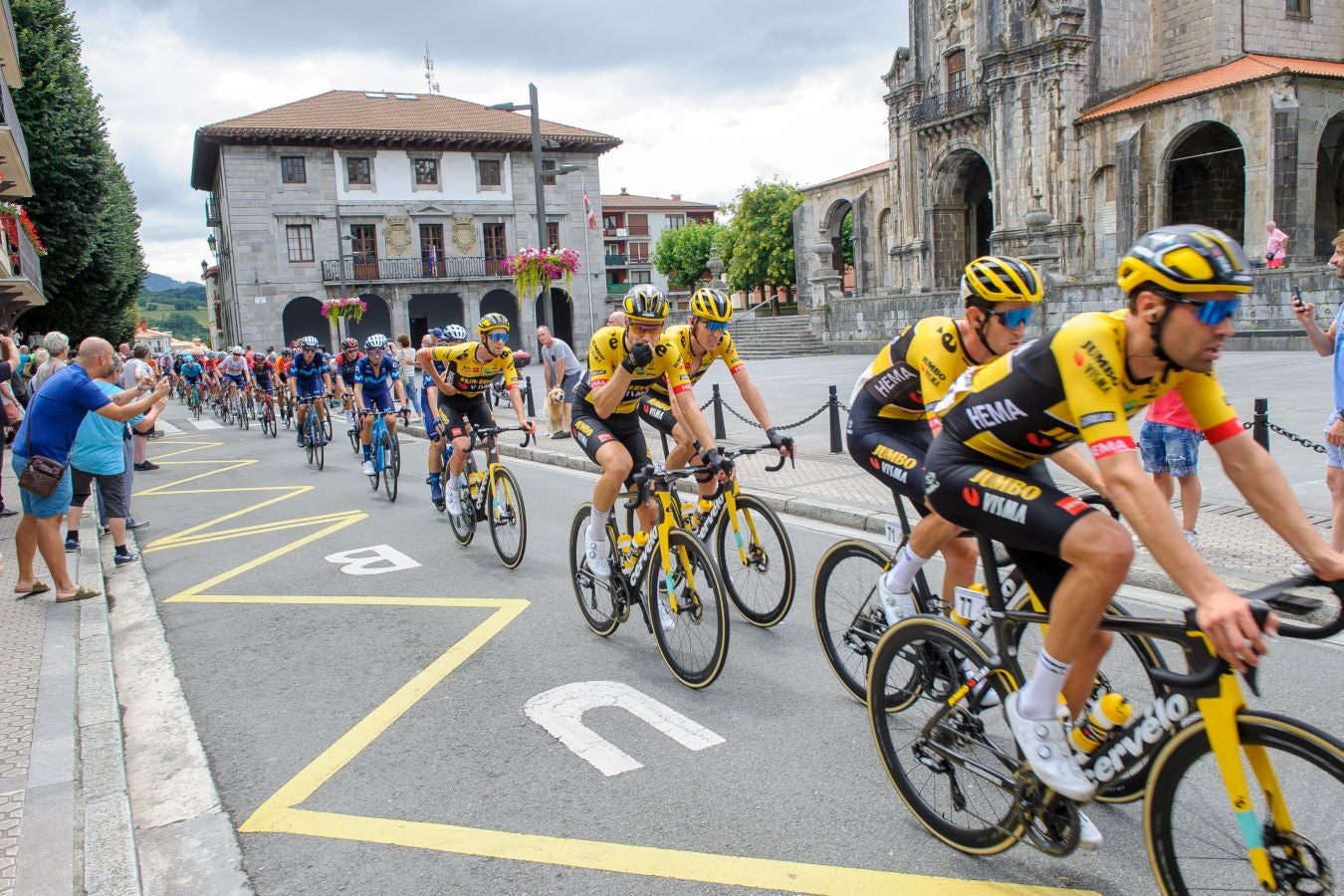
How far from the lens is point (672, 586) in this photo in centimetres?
498

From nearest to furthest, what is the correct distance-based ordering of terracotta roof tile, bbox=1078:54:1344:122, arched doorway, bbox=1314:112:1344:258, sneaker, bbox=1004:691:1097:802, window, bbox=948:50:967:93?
sneaker, bbox=1004:691:1097:802
terracotta roof tile, bbox=1078:54:1344:122
arched doorway, bbox=1314:112:1344:258
window, bbox=948:50:967:93

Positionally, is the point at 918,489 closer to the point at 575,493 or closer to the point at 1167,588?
the point at 1167,588

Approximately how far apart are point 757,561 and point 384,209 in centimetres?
5029

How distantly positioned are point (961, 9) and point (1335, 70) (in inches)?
562

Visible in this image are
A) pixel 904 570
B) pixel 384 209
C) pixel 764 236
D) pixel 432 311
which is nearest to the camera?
pixel 904 570

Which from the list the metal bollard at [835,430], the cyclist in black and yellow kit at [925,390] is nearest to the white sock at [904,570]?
the cyclist in black and yellow kit at [925,390]

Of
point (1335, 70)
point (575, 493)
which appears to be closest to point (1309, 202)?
point (1335, 70)

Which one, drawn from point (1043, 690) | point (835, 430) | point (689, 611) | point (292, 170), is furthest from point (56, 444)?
point (292, 170)

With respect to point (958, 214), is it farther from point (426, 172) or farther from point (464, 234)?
point (426, 172)

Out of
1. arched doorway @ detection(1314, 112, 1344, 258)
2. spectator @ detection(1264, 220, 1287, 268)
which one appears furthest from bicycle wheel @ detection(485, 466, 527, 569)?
arched doorway @ detection(1314, 112, 1344, 258)

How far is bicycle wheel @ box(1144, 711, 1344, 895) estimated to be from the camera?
2361 millimetres

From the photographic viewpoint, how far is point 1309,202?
28.2 m

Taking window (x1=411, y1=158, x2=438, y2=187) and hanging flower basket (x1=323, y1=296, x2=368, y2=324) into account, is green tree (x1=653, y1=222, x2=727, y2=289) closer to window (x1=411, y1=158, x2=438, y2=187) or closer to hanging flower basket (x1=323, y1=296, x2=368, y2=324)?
window (x1=411, y1=158, x2=438, y2=187)

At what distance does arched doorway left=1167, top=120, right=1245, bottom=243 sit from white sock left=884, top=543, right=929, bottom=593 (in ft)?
110
